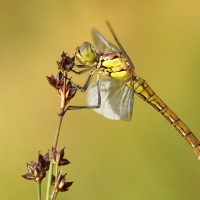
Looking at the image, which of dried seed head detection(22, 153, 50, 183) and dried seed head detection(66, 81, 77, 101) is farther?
dried seed head detection(66, 81, 77, 101)

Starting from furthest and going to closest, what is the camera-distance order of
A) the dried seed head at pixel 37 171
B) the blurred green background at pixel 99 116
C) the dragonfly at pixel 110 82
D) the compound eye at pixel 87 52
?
the blurred green background at pixel 99 116, the dragonfly at pixel 110 82, the compound eye at pixel 87 52, the dried seed head at pixel 37 171

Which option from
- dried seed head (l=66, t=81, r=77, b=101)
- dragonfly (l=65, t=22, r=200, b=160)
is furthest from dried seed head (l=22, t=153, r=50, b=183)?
dragonfly (l=65, t=22, r=200, b=160)

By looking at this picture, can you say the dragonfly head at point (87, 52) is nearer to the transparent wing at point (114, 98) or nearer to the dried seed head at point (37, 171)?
the transparent wing at point (114, 98)

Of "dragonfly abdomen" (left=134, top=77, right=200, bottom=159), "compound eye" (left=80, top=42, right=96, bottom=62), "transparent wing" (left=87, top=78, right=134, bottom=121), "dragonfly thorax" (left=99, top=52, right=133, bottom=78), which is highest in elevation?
"compound eye" (left=80, top=42, right=96, bottom=62)

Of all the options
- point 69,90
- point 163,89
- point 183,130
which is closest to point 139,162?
point 183,130

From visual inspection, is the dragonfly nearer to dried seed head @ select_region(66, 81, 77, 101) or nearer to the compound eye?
the compound eye

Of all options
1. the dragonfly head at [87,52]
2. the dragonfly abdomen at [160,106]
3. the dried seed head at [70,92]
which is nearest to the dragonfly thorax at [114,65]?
the dragonfly head at [87,52]

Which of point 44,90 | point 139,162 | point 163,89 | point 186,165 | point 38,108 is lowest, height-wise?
point 186,165

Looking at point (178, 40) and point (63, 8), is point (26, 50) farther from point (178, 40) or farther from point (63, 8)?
point (178, 40)
